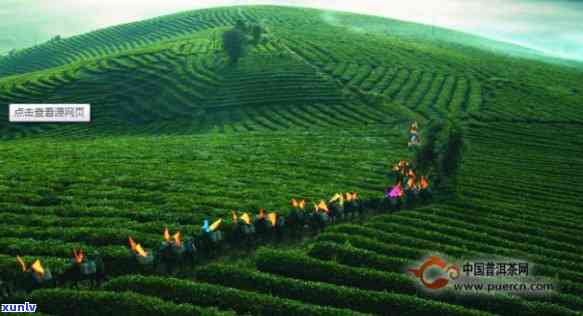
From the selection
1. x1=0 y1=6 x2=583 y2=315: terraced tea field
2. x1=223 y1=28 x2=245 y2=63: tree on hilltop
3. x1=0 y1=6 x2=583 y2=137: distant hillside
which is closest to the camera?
x1=0 y1=6 x2=583 y2=315: terraced tea field

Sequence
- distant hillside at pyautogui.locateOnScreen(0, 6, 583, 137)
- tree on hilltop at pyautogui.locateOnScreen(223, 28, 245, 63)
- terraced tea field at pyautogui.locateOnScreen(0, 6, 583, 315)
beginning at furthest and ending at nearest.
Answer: tree on hilltop at pyautogui.locateOnScreen(223, 28, 245, 63) < distant hillside at pyautogui.locateOnScreen(0, 6, 583, 137) < terraced tea field at pyautogui.locateOnScreen(0, 6, 583, 315)

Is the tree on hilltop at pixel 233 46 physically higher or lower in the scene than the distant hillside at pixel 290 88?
higher

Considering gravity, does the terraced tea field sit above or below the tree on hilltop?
below

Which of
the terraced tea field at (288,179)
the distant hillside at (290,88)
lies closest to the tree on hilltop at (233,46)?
the terraced tea field at (288,179)

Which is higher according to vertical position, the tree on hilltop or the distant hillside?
the tree on hilltop

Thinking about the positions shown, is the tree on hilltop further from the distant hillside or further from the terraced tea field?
the distant hillside

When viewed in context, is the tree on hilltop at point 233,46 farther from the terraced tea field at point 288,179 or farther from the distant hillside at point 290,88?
the distant hillside at point 290,88

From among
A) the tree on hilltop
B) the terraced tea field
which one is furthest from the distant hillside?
the tree on hilltop

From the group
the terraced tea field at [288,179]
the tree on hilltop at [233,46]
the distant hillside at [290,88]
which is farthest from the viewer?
the tree on hilltop at [233,46]

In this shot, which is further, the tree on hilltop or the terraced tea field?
the tree on hilltop
